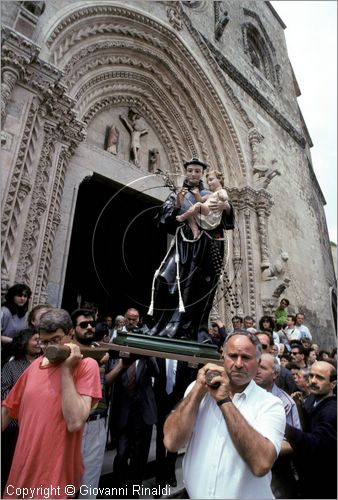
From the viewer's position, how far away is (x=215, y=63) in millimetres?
9320

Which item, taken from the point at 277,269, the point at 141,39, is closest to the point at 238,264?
the point at 277,269

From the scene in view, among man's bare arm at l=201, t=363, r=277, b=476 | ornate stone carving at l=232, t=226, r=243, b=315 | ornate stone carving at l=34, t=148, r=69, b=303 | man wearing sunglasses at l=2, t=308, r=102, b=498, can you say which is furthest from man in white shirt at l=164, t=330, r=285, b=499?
ornate stone carving at l=232, t=226, r=243, b=315

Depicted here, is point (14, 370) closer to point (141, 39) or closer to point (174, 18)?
point (141, 39)

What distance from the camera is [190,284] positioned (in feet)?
8.91

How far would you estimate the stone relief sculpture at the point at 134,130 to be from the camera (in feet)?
26.0

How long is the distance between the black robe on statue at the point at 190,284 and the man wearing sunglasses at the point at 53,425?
0.95m

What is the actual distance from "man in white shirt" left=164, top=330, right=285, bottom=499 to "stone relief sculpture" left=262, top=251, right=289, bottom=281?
23.9 ft

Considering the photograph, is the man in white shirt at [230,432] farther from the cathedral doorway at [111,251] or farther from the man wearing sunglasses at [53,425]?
the cathedral doorway at [111,251]

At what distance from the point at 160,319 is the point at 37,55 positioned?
4.75 m

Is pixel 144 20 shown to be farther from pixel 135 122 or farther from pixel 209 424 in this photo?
pixel 209 424

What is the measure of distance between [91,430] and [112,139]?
Result: 6.53m

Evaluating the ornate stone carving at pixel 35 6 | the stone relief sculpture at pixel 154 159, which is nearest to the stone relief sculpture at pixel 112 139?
the stone relief sculpture at pixel 154 159

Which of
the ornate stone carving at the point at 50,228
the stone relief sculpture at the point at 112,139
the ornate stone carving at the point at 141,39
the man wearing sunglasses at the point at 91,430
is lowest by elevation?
the man wearing sunglasses at the point at 91,430

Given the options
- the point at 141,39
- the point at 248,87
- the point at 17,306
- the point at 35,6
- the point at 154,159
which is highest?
the point at 248,87
